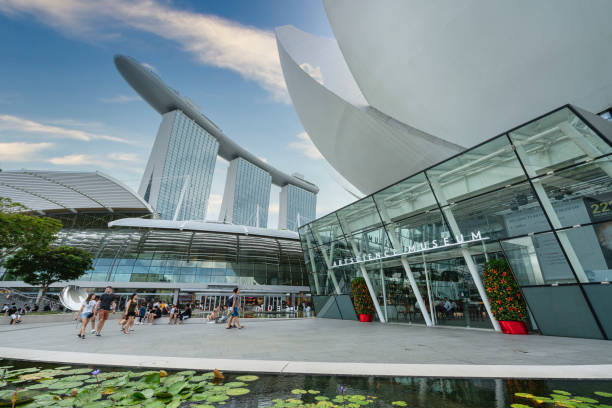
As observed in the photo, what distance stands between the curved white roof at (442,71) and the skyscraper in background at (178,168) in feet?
241

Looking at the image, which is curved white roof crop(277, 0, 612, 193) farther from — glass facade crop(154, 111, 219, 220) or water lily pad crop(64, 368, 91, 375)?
glass facade crop(154, 111, 219, 220)

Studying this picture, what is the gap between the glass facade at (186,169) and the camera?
9538 centimetres

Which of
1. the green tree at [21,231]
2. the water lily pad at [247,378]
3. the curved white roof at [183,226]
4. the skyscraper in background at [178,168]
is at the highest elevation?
the skyscraper in background at [178,168]

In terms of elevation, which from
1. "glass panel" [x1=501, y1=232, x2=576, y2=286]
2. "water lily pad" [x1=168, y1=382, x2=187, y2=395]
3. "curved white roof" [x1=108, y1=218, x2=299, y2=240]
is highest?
"curved white roof" [x1=108, y1=218, x2=299, y2=240]

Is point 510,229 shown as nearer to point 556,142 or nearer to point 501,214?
point 501,214

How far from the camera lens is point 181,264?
37.2 m

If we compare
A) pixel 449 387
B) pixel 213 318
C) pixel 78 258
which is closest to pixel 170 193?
pixel 78 258

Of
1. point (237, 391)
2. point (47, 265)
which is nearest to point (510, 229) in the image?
point (237, 391)

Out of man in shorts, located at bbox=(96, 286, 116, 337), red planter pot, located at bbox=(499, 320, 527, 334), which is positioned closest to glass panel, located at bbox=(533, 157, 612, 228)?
red planter pot, located at bbox=(499, 320, 527, 334)

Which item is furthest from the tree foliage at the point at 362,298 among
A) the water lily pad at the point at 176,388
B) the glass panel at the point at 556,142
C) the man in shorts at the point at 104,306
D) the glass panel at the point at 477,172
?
the water lily pad at the point at 176,388

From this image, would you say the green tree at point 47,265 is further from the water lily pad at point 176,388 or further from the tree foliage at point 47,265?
the water lily pad at point 176,388

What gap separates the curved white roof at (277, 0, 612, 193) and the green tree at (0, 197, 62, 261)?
20147mm

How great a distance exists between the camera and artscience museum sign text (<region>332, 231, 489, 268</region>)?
11.2 meters

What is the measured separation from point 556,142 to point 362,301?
11819mm
